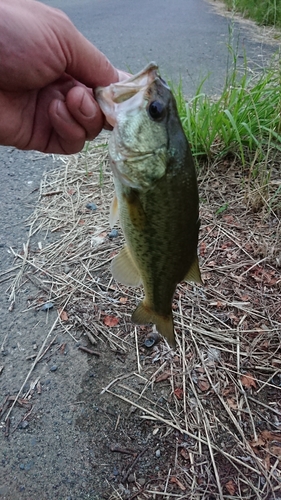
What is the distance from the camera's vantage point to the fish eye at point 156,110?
155 centimetres

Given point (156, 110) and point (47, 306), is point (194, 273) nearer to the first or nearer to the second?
point (156, 110)

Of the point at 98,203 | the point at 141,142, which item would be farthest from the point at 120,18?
the point at 141,142

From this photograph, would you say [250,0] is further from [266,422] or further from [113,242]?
[266,422]

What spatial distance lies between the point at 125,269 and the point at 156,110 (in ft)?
2.07

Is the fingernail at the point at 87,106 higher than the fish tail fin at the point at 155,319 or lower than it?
higher

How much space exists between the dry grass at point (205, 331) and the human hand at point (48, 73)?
1.06 m

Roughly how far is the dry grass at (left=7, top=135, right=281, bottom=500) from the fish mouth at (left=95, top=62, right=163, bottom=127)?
1.37 m

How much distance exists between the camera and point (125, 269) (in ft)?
6.05

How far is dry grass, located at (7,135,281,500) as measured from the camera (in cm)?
207

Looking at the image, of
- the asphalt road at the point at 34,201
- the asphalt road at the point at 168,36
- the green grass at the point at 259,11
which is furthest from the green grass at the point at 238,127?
the green grass at the point at 259,11

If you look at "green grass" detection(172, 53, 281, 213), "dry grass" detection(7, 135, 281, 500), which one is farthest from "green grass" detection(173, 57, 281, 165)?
"dry grass" detection(7, 135, 281, 500)

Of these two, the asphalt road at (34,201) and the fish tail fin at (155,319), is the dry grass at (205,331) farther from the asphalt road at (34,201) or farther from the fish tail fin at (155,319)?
the fish tail fin at (155,319)

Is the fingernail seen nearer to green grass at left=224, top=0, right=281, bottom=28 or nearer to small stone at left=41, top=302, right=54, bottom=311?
small stone at left=41, top=302, right=54, bottom=311

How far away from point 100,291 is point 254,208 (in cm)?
123
